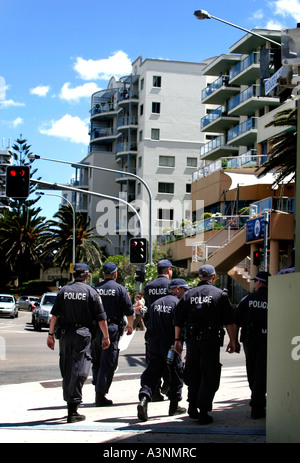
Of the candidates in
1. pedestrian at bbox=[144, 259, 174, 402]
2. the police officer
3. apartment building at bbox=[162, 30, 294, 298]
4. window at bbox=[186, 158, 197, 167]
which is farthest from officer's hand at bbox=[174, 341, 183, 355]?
window at bbox=[186, 158, 197, 167]

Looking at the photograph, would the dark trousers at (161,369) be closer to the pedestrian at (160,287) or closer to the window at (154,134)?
the pedestrian at (160,287)

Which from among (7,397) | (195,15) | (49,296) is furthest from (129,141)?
(7,397)

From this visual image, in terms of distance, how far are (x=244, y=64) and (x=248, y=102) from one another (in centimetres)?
371

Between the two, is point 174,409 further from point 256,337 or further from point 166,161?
point 166,161

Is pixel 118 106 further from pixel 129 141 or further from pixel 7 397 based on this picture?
pixel 7 397

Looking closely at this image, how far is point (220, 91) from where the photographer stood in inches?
2163

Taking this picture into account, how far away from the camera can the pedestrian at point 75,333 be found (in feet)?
25.8

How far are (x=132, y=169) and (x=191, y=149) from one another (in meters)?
6.88

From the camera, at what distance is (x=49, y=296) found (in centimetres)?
2942

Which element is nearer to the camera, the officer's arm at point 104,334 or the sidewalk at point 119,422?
the sidewalk at point 119,422

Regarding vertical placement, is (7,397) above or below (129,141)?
below

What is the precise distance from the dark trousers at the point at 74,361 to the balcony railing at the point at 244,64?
44098mm

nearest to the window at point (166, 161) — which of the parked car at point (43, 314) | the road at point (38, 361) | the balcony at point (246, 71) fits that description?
the balcony at point (246, 71)

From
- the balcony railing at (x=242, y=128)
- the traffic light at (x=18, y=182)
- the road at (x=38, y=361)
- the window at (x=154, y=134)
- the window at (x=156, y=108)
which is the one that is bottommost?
the road at (x=38, y=361)
